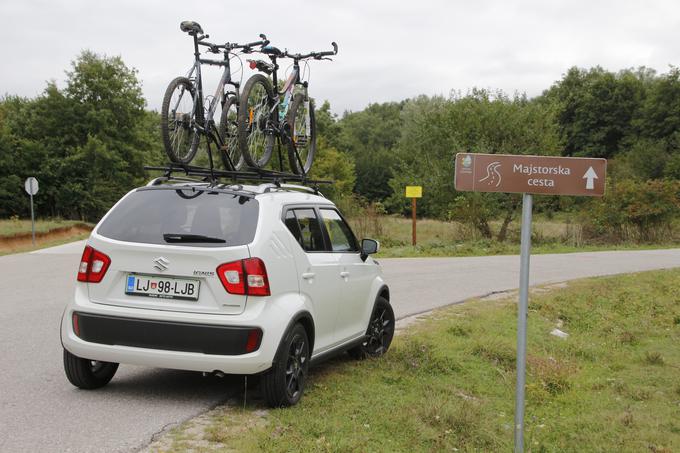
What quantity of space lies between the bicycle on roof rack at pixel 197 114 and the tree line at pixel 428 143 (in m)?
21.2

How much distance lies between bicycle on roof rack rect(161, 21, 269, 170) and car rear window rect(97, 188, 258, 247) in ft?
8.15

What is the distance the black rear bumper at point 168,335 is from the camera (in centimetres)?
518

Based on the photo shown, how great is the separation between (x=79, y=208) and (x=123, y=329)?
60699mm

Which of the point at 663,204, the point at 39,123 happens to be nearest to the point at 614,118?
the point at 663,204

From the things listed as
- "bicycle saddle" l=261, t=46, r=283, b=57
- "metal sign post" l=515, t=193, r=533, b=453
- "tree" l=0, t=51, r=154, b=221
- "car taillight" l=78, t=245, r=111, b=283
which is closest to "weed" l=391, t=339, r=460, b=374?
"metal sign post" l=515, t=193, r=533, b=453

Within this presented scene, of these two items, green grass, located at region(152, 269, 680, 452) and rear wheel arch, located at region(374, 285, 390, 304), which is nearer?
green grass, located at region(152, 269, 680, 452)

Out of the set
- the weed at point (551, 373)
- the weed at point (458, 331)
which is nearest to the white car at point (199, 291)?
the weed at point (551, 373)

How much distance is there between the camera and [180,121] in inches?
341

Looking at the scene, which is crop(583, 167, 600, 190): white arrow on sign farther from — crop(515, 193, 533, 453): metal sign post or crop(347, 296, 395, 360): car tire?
crop(347, 296, 395, 360): car tire

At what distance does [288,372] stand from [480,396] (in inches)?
86.2

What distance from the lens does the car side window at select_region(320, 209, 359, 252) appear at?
687 cm

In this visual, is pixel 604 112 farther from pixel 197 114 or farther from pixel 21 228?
pixel 197 114

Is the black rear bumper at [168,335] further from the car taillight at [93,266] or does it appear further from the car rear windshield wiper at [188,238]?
the car rear windshield wiper at [188,238]

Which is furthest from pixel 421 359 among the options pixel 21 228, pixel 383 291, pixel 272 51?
pixel 21 228
